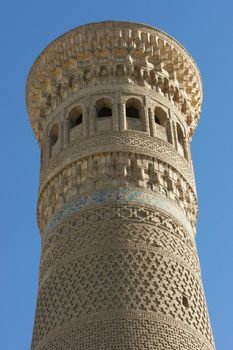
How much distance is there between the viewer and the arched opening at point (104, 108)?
25.2 feet

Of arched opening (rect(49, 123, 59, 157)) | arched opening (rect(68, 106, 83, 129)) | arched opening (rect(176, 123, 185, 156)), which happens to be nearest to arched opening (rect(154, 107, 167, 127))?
arched opening (rect(176, 123, 185, 156))

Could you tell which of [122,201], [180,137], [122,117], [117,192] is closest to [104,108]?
[122,117]

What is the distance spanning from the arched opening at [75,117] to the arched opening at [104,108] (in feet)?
0.61

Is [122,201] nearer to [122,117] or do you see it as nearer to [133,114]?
[122,117]

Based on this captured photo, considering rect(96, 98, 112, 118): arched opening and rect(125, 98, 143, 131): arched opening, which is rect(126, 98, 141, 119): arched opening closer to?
rect(125, 98, 143, 131): arched opening

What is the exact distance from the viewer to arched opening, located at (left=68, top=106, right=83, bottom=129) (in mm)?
7774

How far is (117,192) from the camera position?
677cm

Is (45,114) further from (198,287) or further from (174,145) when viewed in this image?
(198,287)

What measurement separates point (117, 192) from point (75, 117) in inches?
52.8

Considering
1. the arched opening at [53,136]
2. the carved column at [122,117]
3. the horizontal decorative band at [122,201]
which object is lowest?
the horizontal decorative band at [122,201]

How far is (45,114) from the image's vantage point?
323 inches

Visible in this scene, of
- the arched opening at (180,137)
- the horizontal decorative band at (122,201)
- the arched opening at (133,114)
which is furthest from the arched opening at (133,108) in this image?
the horizontal decorative band at (122,201)

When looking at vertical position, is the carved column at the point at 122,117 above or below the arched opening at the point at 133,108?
below

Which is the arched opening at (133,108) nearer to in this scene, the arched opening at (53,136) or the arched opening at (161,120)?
the arched opening at (161,120)
